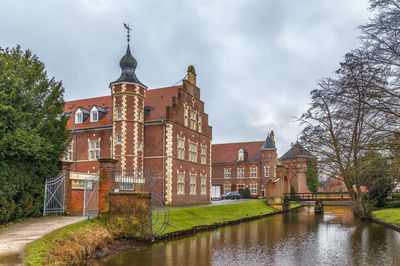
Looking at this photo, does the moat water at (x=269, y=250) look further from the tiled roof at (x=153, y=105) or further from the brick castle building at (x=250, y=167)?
the brick castle building at (x=250, y=167)

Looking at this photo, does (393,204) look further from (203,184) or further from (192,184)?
(192,184)

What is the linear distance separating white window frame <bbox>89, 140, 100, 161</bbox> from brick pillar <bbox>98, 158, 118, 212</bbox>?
54.5 ft

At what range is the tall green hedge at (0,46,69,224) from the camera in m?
14.9

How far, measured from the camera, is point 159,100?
112ft

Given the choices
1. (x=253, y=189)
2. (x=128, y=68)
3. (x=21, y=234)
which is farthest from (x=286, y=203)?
(x=21, y=234)

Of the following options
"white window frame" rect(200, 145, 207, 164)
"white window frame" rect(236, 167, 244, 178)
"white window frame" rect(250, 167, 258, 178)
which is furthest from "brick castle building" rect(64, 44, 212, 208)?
"white window frame" rect(236, 167, 244, 178)

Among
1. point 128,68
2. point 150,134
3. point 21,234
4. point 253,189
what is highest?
point 128,68

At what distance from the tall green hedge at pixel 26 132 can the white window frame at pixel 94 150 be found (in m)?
14.0

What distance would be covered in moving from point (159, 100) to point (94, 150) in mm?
7523

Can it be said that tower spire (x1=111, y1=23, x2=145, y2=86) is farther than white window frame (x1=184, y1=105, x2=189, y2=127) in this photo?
No

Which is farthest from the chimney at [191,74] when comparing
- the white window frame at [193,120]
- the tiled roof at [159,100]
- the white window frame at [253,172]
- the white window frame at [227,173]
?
the white window frame at [227,173]

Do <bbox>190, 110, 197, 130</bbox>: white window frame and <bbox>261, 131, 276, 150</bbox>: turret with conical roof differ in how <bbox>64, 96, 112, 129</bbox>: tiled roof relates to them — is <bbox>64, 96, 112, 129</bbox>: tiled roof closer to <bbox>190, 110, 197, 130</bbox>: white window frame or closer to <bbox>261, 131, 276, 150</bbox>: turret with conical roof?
<bbox>190, 110, 197, 130</bbox>: white window frame

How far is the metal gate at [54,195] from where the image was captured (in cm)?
1744

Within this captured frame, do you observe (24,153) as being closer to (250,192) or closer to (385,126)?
(385,126)
